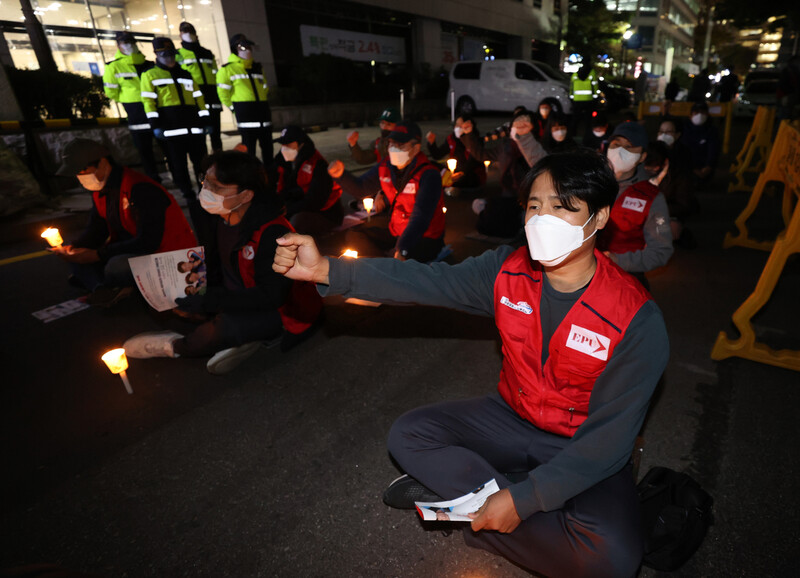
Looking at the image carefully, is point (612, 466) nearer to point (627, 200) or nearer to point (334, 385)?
point (334, 385)

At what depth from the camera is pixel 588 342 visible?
1646 mm

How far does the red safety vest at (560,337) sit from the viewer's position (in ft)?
5.30

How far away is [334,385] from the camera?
3195 mm

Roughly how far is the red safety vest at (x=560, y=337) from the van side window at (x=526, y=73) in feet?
63.8

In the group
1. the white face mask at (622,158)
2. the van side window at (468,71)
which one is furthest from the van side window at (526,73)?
the white face mask at (622,158)

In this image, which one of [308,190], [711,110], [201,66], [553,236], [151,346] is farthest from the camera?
[711,110]

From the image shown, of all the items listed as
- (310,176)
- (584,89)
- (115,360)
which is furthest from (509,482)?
(584,89)

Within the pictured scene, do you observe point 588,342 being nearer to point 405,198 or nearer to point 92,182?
point 405,198

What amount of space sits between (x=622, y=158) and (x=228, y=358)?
3.24m

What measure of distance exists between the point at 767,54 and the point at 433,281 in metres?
160

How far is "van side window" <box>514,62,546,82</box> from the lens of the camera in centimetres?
1874

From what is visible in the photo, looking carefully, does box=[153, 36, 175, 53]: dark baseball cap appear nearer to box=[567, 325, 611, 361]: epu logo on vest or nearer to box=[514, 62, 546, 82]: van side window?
box=[567, 325, 611, 361]: epu logo on vest

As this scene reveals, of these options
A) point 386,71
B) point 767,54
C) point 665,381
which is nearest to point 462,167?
point 665,381

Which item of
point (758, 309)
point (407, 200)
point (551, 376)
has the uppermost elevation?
point (407, 200)
